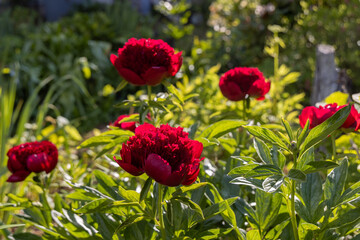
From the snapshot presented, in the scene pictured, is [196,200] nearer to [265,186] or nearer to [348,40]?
[265,186]

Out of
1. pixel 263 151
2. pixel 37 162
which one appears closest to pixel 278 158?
pixel 263 151

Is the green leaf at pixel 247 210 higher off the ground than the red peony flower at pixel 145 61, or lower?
lower

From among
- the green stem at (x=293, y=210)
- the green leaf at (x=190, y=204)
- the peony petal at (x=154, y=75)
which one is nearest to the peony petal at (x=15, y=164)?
the peony petal at (x=154, y=75)

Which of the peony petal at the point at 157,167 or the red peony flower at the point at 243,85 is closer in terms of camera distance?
the peony petal at the point at 157,167

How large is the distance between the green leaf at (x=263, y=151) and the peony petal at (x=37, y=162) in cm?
68

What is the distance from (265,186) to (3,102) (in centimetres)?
197

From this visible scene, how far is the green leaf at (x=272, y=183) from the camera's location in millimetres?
768

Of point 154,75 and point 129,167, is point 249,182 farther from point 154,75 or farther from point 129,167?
point 154,75

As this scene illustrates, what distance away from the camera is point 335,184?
1.01 meters

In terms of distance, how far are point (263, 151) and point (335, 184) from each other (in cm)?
22

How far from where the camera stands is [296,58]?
3.90 meters

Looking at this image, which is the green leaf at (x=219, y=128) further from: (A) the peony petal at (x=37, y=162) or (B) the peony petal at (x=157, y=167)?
(A) the peony petal at (x=37, y=162)

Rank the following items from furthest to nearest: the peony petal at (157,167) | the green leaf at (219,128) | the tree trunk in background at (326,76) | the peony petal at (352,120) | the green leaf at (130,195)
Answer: the tree trunk in background at (326,76), the green leaf at (219,128), the peony petal at (352,120), the green leaf at (130,195), the peony petal at (157,167)

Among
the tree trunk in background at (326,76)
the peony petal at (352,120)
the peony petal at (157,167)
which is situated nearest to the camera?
the peony petal at (157,167)
